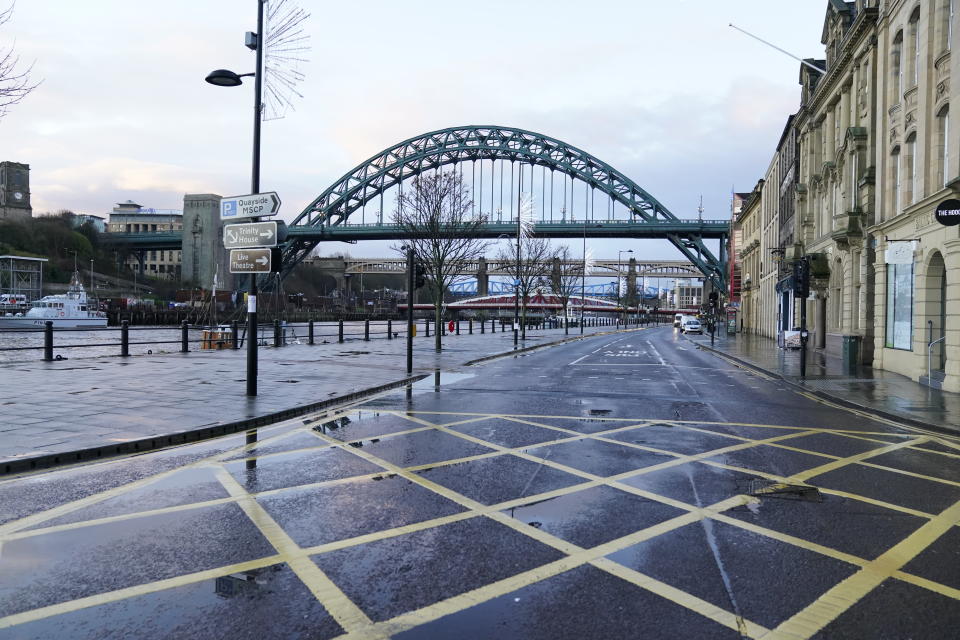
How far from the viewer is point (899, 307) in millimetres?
20500

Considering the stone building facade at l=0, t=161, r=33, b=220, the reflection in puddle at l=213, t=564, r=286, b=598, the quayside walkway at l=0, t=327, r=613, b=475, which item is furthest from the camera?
the stone building facade at l=0, t=161, r=33, b=220

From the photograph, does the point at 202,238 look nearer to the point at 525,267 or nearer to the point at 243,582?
the point at 525,267

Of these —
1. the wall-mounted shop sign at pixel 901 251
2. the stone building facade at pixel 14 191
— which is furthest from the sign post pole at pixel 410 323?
the stone building facade at pixel 14 191

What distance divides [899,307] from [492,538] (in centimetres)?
1999

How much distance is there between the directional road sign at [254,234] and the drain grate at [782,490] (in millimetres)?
8898

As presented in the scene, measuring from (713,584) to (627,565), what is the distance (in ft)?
1.87

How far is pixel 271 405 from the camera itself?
38.1 ft

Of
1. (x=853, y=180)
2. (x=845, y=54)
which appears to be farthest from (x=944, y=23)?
(x=845, y=54)

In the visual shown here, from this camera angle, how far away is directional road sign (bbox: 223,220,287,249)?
40.2 feet

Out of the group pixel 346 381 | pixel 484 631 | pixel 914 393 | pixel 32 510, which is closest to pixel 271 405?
pixel 346 381

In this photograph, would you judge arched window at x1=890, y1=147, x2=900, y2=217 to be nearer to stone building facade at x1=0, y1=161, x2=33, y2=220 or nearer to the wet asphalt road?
the wet asphalt road

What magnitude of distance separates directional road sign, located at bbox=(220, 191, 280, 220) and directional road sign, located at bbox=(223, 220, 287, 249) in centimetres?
19

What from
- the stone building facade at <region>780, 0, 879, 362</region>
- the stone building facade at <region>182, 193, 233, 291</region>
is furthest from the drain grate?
the stone building facade at <region>182, 193, 233, 291</region>

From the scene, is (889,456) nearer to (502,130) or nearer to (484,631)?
(484,631)
